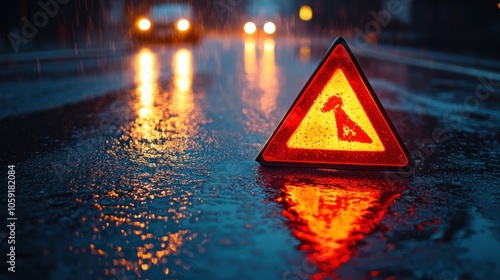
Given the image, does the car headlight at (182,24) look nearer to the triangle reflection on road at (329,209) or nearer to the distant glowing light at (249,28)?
the distant glowing light at (249,28)

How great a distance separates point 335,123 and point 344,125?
0.08 m

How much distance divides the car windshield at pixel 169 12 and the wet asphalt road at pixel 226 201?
2092cm

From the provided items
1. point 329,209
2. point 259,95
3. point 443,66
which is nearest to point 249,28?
point 443,66

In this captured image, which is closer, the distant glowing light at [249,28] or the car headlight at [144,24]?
the car headlight at [144,24]

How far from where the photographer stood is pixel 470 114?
873 centimetres

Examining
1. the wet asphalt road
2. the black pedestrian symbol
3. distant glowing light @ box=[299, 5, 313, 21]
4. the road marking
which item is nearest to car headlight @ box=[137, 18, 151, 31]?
the road marking

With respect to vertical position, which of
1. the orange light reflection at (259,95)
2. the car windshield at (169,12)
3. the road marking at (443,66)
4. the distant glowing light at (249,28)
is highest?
the car windshield at (169,12)

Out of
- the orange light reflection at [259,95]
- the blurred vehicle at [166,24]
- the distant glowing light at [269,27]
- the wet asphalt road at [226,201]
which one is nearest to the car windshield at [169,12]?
the blurred vehicle at [166,24]

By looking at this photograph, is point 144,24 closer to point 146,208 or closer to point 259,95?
point 259,95

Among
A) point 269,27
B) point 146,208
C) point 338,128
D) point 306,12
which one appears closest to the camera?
point 146,208

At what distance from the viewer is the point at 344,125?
16.6 feet

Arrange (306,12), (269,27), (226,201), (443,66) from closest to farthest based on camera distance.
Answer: (226,201), (443,66), (269,27), (306,12)

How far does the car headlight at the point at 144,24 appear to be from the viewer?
93.4ft

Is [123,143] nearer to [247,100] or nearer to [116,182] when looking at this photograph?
[116,182]
